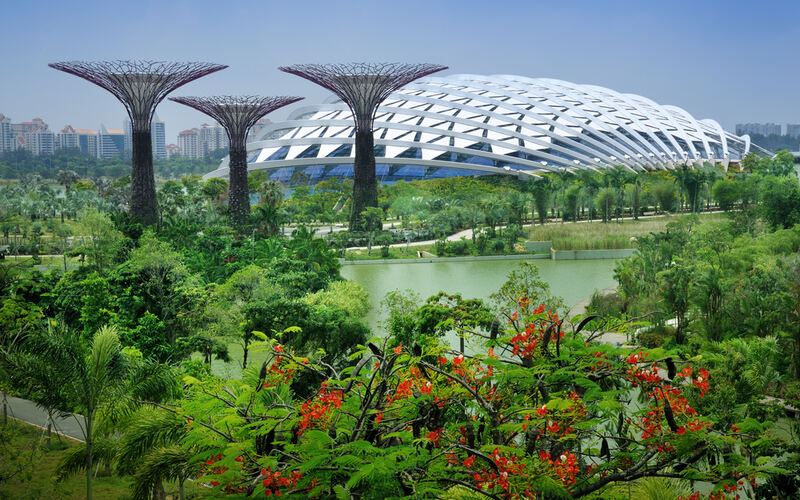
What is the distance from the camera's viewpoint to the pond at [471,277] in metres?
27.4

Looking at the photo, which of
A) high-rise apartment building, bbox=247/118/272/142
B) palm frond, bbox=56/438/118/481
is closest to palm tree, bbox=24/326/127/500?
palm frond, bbox=56/438/118/481

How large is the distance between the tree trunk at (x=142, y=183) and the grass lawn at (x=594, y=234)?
19564 millimetres

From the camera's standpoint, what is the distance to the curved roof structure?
57.1 m

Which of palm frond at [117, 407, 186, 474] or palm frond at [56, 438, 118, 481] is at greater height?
palm frond at [117, 407, 186, 474]

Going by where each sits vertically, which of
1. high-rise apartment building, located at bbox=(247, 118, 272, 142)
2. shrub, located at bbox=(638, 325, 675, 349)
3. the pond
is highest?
high-rise apartment building, located at bbox=(247, 118, 272, 142)

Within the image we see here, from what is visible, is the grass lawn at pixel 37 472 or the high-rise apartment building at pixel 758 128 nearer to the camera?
the grass lawn at pixel 37 472

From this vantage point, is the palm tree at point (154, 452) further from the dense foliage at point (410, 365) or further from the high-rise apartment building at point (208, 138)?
the high-rise apartment building at point (208, 138)

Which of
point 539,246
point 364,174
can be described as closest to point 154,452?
point 539,246

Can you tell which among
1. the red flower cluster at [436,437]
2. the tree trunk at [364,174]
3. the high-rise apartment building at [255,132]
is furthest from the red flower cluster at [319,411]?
the high-rise apartment building at [255,132]

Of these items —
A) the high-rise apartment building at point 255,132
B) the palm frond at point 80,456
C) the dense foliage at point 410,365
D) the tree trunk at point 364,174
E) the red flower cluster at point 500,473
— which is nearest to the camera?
the red flower cluster at point 500,473

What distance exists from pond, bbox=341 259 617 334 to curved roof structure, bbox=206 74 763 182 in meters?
22.5

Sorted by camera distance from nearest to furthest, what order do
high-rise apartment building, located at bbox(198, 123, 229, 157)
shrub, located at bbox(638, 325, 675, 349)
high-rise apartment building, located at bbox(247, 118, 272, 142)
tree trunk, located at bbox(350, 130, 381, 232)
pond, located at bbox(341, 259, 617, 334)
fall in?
shrub, located at bbox(638, 325, 675, 349) < pond, located at bbox(341, 259, 617, 334) < tree trunk, located at bbox(350, 130, 381, 232) < high-rise apartment building, located at bbox(247, 118, 272, 142) < high-rise apartment building, located at bbox(198, 123, 229, 157)

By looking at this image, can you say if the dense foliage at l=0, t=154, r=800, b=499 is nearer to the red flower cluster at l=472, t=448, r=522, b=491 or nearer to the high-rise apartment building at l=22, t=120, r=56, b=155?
the red flower cluster at l=472, t=448, r=522, b=491

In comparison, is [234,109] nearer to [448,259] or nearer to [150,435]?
[448,259]
